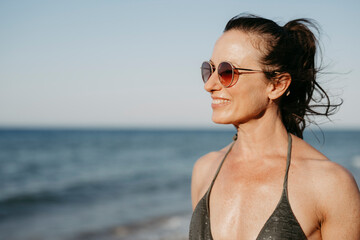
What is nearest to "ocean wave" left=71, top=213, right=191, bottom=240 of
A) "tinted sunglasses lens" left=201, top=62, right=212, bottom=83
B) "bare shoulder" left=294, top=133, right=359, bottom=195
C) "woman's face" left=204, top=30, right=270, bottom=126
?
"tinted sunglasses lens" left=201, top=62, right=212, bottom=83

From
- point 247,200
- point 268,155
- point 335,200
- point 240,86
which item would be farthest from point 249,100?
point 335,200

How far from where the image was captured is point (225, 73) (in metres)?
2.50

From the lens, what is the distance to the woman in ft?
6.97

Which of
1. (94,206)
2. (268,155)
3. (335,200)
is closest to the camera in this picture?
(335,200)

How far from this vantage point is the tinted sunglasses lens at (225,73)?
8.11 feet

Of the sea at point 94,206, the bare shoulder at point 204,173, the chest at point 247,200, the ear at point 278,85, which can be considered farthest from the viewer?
the sea at point 94,206

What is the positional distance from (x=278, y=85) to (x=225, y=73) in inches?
16.5

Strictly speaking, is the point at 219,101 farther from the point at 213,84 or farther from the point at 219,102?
the point at 213,84

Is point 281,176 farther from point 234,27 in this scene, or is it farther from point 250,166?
point 234,27

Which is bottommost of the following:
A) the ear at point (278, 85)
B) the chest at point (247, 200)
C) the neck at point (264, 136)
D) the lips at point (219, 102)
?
the chest at point (247, 200)

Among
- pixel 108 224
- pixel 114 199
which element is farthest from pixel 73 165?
pixel 108 224

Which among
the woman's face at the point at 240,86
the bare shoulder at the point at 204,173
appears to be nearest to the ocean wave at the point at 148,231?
the bare shoulder at the point at 204,173

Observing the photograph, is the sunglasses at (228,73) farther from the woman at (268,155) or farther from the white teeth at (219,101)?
the white teeth at (219,101)

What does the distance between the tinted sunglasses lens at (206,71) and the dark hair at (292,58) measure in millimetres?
303
